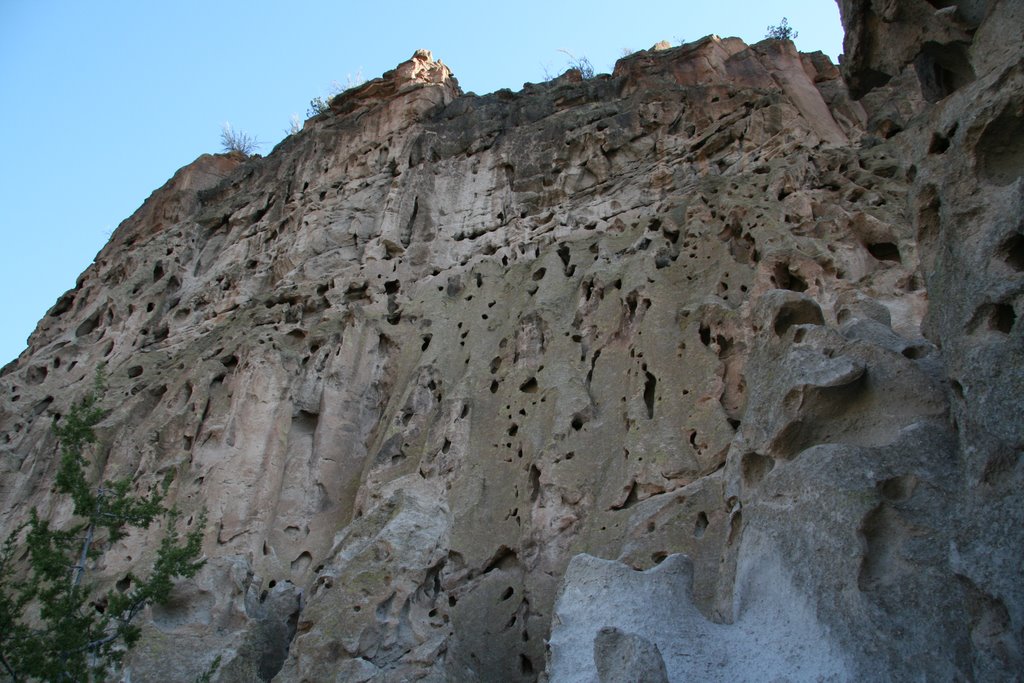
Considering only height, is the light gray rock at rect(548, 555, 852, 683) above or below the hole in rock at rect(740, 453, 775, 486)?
below

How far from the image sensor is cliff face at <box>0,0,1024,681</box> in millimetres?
6102

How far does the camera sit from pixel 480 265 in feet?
52.0

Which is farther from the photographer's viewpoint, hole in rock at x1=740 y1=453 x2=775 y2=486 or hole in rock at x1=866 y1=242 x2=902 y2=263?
hole in rock at x1=866 y1=242 x2=902 y2=263

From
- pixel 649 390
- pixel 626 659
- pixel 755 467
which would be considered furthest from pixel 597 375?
pixel 626 659

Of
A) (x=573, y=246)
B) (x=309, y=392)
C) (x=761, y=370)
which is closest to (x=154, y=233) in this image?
(x=309, y=392)

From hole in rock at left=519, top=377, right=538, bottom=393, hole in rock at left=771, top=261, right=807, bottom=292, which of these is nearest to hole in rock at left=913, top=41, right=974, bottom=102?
hole in rock at left=771, top=261, right=807, bottom=292

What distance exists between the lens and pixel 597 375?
11781mm

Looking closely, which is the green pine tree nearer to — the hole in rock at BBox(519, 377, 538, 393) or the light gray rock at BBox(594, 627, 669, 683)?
the hole in rock at BBox(519, 377, 538, 393)

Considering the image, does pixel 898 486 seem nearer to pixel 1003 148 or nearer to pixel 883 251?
pixel 1003 148

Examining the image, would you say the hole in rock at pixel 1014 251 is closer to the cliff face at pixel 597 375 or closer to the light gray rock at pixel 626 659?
the cliff face at pixel 597 375

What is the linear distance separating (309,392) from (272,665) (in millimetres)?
5025

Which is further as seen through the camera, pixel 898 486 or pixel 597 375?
pixel 597 375

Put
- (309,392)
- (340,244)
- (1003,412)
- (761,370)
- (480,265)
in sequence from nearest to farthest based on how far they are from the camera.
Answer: (1003,412) → (761,370) → (309,392) → (480,265) → (340,244)

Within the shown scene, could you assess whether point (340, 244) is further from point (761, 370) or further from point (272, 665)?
point (761, 370)
